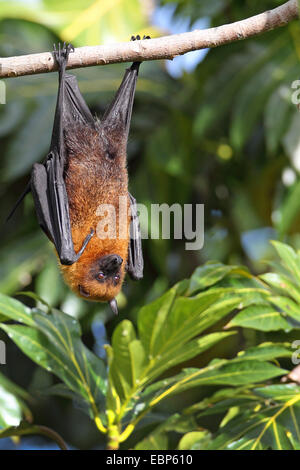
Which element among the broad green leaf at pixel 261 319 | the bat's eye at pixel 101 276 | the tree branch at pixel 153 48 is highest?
the tree branch at pixel 153 48

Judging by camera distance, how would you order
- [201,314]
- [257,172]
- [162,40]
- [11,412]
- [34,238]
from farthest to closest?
[257,172], [34,238], [11,412], [201,314], [162,40]

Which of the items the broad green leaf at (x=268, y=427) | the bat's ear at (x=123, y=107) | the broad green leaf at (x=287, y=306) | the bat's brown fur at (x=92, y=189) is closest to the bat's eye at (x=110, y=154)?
the bat's brown fur at (x=92, y=189)

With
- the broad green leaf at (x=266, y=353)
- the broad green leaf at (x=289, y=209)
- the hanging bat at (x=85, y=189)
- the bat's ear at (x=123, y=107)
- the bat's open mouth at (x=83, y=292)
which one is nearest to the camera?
the broad green leaf at (x=266, y=353)

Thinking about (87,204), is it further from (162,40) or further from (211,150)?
(211,150)

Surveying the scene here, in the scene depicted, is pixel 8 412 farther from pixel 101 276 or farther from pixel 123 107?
pixel 123 107

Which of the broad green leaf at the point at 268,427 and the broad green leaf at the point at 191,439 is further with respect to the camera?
the broad green leaf at the point at 191,439

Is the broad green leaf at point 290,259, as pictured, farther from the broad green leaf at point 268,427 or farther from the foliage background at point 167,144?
the foliage background at point 167,144

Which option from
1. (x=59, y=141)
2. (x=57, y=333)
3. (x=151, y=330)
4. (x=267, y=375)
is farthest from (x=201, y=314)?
(x=59, y=141)
